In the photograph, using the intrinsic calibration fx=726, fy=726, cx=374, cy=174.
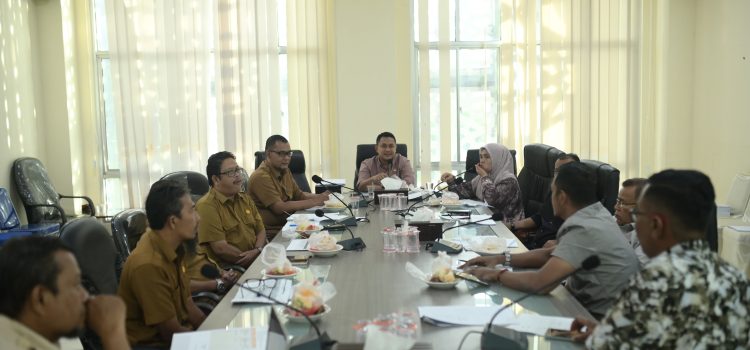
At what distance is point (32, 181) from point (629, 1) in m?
5.84

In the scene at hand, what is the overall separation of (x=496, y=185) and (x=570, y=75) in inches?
99.3

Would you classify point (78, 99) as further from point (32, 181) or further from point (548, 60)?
point (548, 60)

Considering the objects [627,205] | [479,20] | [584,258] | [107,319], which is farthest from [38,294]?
[479,20]

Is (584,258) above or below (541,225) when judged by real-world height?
above

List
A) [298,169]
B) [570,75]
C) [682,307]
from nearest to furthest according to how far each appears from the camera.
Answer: [682,307] → [298,169] → [570,75]

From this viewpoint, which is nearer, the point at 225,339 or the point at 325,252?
the point at 225,339

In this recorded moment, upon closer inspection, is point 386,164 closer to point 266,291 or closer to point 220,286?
point 220,286

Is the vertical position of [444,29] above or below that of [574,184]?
above

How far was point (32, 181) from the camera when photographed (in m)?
6.47

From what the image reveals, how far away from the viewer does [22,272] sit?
1562 millimetres

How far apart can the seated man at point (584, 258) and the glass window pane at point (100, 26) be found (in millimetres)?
5759

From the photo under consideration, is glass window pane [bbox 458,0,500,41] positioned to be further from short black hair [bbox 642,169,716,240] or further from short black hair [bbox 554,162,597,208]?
short black hair [bbox 642,169,716,240]

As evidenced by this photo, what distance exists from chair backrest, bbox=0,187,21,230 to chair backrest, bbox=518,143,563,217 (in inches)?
161

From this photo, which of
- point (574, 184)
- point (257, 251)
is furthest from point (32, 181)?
point (574, 184)
